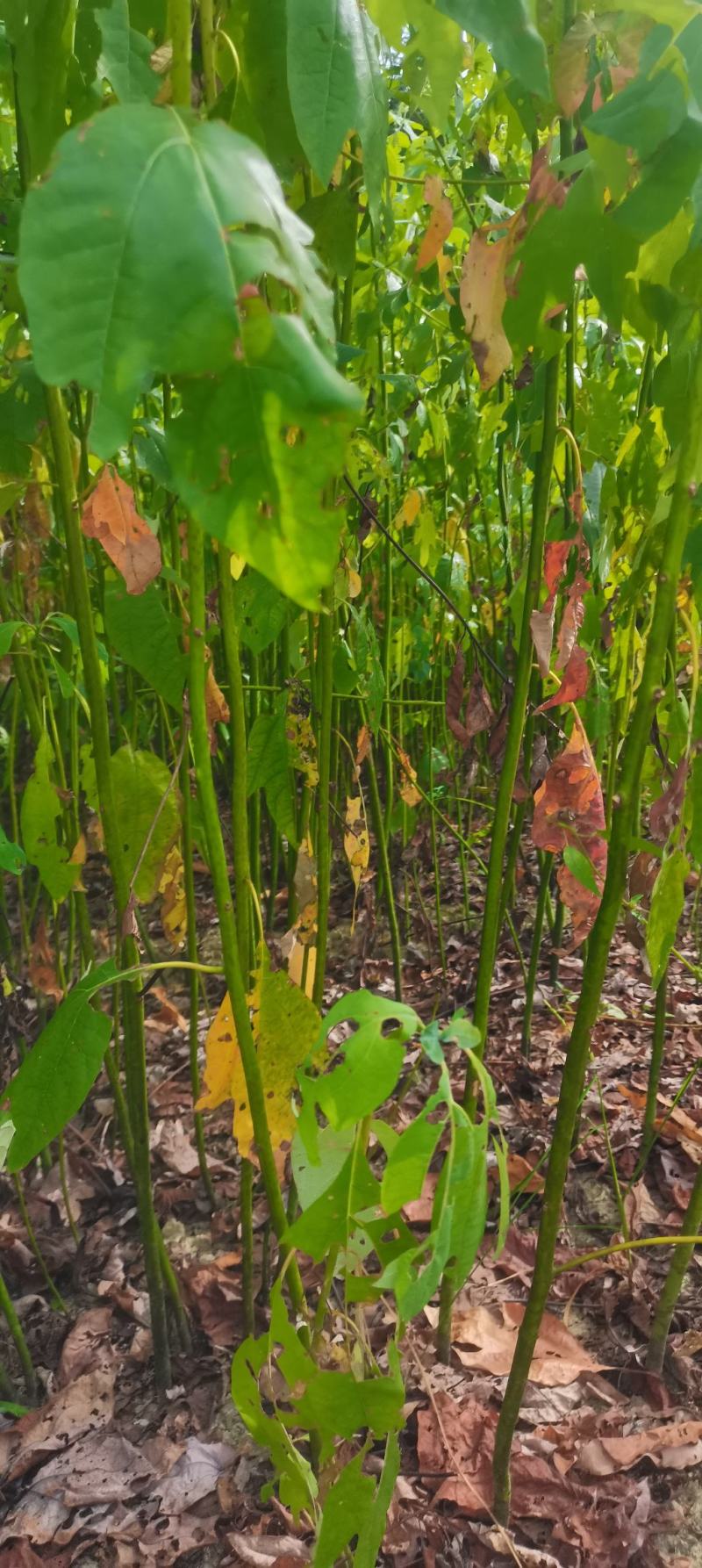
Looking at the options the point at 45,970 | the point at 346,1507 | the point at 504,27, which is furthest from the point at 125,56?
the point at 45,970

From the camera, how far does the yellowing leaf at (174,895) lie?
3.72 ft

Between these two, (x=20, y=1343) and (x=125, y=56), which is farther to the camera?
(x=20, y=1343)

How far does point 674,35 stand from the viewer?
52 cm

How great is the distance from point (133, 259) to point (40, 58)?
38cm

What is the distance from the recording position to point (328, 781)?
1068 mm

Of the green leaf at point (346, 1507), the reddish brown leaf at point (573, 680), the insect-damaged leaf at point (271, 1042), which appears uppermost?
the reddish brown leaf at point (573, 680)

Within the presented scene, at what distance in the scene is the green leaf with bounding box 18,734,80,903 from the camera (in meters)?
1.07

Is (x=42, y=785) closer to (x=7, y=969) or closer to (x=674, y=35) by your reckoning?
(x=7, y=969)

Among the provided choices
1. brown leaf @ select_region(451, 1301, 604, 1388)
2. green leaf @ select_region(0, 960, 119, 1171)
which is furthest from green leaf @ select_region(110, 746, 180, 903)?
brown leaf @ select_region(451, 1301, 604, 1388)

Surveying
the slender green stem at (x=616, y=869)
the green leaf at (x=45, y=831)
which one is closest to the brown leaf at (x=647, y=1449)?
the slender green stem at (x=616, y=869)

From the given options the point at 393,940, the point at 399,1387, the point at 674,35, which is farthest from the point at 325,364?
the point at 393,940

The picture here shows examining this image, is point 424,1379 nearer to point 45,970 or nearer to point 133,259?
point 45,970

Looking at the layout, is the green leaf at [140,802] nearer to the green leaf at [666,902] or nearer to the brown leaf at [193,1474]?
the green leaf at [666,902]

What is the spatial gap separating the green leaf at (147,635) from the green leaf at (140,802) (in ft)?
0.43
